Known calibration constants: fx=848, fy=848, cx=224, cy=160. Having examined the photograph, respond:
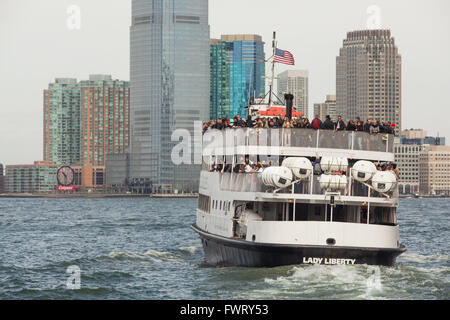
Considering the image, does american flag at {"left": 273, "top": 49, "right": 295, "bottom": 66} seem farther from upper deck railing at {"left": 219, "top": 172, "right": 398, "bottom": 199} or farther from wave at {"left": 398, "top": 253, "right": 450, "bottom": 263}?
wave at {"left": 398, "top": 253, "right": 450, "bottom": 263}

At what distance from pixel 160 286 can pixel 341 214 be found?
9055 mm

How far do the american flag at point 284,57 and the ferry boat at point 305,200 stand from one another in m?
8.51

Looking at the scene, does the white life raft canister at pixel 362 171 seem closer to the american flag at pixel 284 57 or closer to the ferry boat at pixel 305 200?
the ferry boat at pixel 305 200

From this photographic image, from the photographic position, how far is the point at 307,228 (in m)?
36.7

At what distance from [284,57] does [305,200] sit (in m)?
15.0

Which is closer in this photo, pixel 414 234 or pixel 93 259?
pixel 93 259

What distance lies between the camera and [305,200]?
123ft

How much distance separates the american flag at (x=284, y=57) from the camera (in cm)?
4983

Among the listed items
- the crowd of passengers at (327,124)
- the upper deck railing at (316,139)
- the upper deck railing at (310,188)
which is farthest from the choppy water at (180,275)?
the crowd of passengers at (327,124)

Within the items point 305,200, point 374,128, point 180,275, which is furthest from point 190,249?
point 305,200

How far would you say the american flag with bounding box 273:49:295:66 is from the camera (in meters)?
49.8

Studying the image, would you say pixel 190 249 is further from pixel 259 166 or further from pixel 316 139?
pixel 316 139

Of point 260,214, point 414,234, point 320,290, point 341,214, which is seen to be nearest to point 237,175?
point 260,214
